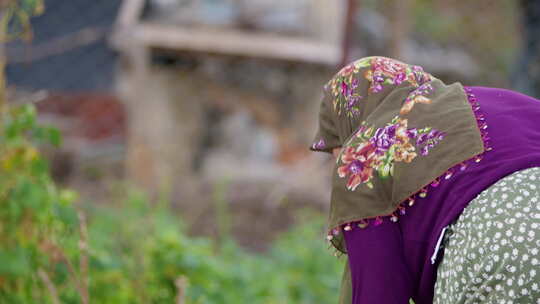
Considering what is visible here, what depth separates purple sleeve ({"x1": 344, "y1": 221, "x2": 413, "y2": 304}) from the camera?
64.8 inches

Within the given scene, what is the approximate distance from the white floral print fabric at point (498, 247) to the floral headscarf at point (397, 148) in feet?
0.37

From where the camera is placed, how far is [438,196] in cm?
164

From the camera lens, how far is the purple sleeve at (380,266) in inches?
64.8

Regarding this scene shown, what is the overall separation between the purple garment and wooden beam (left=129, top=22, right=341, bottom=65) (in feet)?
14.8

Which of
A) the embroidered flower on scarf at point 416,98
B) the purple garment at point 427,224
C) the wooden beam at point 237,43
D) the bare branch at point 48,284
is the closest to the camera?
the purple garment at point 427,224

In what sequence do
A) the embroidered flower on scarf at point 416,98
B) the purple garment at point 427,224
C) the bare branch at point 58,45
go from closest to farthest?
the purple garment at point 427,224 < the embroidered flower on scarf at point 416,98 < the bare branch at point 58,45

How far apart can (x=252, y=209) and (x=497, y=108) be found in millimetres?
4972

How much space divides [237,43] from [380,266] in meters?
4.82

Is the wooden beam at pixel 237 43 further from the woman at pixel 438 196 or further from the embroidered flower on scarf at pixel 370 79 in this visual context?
the woman at pixel 438 196

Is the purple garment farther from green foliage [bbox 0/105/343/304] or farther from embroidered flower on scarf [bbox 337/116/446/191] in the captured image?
green foliage [bbox 0/105/343/304]

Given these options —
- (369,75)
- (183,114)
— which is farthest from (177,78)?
(369,75)

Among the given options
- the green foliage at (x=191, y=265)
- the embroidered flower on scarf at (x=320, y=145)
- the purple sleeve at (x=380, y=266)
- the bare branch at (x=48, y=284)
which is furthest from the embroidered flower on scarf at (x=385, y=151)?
the green foliage at (x=191, y=265)

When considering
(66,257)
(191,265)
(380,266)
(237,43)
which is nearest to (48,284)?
(66,257)

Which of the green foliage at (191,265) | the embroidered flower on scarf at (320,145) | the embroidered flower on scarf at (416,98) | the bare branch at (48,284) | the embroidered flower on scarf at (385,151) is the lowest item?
the green foliage at (191,265)
